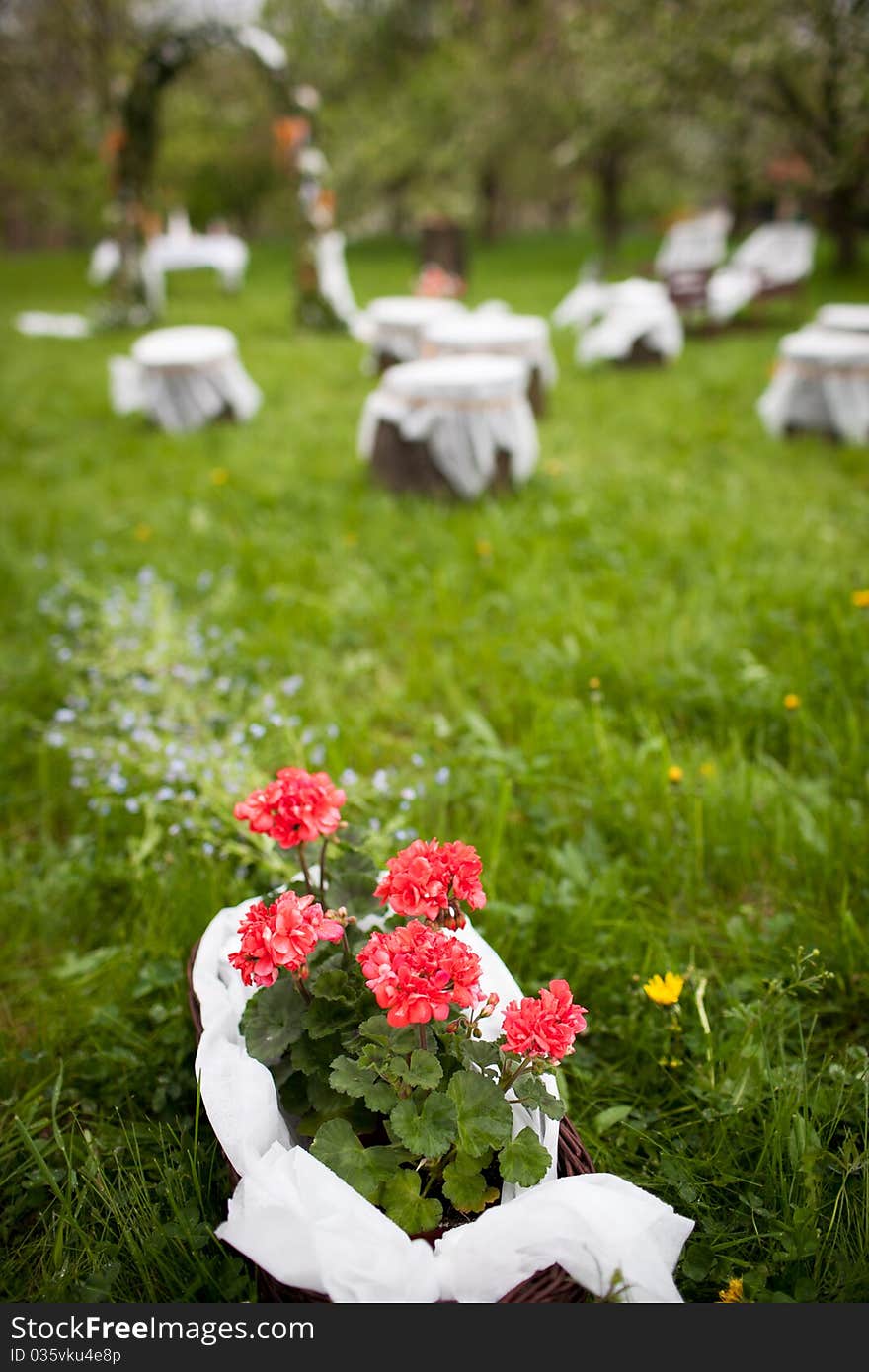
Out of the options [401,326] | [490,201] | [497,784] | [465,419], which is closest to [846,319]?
[401,326]

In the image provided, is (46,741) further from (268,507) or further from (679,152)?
(679,152)

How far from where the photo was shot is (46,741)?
107 inches

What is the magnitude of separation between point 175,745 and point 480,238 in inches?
836

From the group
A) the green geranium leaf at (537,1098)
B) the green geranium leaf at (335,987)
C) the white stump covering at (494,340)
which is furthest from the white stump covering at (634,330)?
the green geranium leaf at (537,1098)

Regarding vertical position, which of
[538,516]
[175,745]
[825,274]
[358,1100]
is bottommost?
[358,1100]

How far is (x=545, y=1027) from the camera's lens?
3.93 feet

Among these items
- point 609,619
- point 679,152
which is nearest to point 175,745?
point 609,619

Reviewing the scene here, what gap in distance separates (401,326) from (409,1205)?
723 centimetres

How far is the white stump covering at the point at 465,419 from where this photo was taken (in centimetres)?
461

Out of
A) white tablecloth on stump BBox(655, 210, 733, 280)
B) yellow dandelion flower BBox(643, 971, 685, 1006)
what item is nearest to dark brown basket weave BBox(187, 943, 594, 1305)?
yellow dandelion flower BBox(643, 971, 685, 1006)

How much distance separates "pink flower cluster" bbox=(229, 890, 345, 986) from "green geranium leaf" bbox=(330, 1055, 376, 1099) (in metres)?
0.15

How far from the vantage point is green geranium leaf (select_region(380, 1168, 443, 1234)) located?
46.5 inches

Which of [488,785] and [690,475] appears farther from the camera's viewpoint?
[690,475]

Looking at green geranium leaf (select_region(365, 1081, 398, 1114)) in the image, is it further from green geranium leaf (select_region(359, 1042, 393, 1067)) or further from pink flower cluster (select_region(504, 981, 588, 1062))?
pink flower cluster (select_region(504, 981, 588, 1062))
